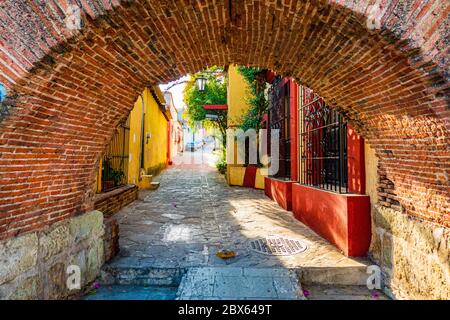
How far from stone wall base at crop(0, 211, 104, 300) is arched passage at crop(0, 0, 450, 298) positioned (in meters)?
0.14

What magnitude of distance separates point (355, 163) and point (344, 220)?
89cm

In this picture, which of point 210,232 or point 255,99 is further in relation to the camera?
point 255,99

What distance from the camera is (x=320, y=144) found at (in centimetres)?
568

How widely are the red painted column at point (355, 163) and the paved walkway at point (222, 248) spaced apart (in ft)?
3.30

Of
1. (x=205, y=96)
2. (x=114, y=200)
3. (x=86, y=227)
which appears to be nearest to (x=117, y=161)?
(x=114, y=200)

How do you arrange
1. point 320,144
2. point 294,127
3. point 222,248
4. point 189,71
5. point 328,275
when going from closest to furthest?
1. point 328,275
2. point 189,71
3. point 222,248
4. point 320,144
5. point 294,127

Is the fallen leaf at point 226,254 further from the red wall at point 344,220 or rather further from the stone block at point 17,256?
the stone block at point 17,256

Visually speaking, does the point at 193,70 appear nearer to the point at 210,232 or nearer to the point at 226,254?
the point at 226,254

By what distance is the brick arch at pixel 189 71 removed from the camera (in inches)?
79.2

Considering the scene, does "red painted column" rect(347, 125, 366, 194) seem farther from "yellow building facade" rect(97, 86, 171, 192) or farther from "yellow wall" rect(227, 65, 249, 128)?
"yellow wall" rect(227, 65, 249, 128)

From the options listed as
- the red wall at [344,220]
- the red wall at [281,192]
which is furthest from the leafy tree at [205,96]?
the red wall at [344,220]

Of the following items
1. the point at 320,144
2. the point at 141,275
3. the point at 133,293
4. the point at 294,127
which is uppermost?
the point at 294,127

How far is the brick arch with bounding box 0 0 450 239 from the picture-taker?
6.60ft

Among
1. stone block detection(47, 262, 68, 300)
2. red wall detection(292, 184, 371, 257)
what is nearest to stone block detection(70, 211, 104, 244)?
stone block detection(47, 262, 68, 300)
